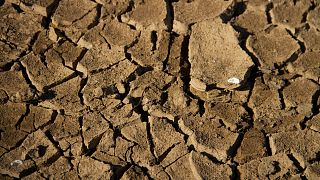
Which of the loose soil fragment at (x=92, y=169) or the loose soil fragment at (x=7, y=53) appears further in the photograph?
the loose soil fragment at (x=7, y=53)

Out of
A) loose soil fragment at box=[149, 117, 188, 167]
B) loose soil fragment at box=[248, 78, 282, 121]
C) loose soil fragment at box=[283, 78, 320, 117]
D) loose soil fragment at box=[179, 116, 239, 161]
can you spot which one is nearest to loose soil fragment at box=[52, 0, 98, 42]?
loose soil fragment at box=[149, 117, 188, 167]

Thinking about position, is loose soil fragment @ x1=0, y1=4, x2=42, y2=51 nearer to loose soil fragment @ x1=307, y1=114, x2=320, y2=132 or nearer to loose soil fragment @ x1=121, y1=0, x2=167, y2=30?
loose soil fragment @ x1=121, y1=0, x2=167, y2=30

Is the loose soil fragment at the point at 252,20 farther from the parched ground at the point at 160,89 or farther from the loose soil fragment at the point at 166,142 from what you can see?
the loose soil fragment at the point at 166,142

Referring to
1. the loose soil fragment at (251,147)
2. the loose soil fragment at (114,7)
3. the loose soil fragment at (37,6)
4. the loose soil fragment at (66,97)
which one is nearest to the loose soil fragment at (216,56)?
the loose soil fragment at (251,147)

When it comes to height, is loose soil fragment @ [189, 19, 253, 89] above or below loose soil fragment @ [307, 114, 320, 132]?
above

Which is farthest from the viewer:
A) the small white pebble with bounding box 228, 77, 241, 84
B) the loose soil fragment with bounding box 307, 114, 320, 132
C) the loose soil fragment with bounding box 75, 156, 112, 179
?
the small white pebble with bounding box 228, 77, 241, 84

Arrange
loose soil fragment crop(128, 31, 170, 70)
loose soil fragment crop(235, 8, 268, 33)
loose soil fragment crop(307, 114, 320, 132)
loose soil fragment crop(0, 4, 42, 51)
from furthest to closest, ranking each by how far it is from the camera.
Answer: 1. loose soil fragment crop(235, 8, 268, 33)
2. loose soil fragment crop(0, 4, 42, 51)
3. loose soil fragment crop(128, 31, 170, 70)
4. loose soil fragment crop(307, 114, 320, 132)

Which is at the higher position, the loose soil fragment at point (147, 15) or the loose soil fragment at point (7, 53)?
the loose soil fragment at point (147, 15)

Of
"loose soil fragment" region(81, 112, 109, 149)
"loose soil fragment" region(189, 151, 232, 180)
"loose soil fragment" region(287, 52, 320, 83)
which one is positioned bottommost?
"loose soil fragment" region(189, 151, 232, 180)

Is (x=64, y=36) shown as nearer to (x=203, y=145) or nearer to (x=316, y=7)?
(x=203, y=145)

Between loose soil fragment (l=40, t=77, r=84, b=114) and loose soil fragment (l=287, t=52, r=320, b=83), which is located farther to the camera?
loose soil fragment (l=287, t=52, r=320, b=83)
